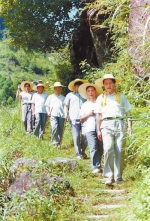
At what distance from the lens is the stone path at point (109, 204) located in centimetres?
504

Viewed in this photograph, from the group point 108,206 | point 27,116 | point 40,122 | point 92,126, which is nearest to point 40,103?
point 40,122

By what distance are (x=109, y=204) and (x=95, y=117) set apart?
2.25 metres

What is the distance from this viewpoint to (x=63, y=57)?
1991cm

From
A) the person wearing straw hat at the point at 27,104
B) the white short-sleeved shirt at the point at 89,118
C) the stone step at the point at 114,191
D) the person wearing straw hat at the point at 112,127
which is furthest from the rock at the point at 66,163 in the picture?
the person wearing straw hat at the point at 27,104

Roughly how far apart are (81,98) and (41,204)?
4.43 metres

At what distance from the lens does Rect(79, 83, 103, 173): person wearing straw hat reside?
7301 mm

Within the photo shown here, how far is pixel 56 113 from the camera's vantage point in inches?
397

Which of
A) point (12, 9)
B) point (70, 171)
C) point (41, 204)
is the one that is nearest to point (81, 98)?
point (70, 171)

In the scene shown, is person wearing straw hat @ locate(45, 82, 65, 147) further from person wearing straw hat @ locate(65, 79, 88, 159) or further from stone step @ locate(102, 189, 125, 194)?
stone step @ locate(102, 189, 125, 194)

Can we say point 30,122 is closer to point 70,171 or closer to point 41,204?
point 70,171

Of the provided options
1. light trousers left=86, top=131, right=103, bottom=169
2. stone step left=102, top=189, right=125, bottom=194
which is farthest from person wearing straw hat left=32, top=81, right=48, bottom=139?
stone step left=102, top=189, right=125, bottom=194

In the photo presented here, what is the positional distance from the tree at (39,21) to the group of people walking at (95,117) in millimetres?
6364

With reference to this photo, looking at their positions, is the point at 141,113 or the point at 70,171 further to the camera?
the point at 70,171

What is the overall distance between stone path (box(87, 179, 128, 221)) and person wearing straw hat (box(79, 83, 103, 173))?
0.76m
